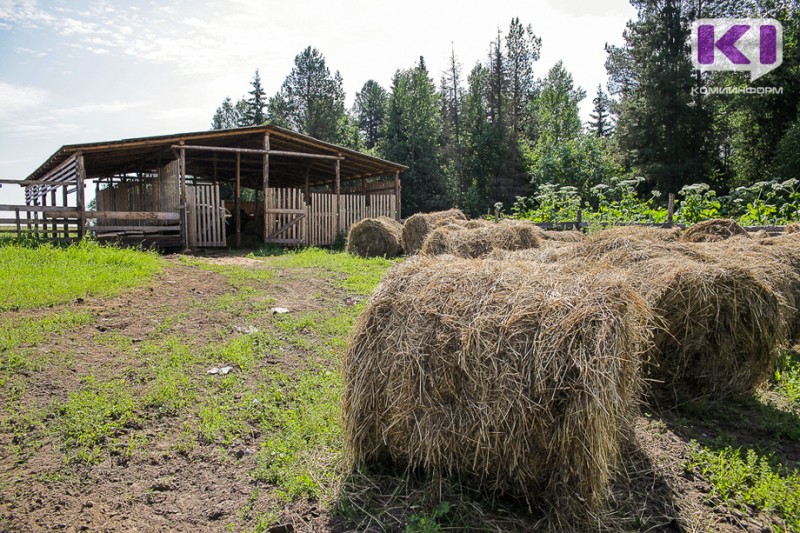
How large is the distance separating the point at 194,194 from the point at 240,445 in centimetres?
1279

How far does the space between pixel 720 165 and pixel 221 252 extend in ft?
94.9

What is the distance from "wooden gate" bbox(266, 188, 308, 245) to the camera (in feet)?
52.4

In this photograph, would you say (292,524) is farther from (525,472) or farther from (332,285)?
(332,285)

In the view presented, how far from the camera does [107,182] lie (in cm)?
2150

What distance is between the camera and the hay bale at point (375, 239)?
44.5 ft

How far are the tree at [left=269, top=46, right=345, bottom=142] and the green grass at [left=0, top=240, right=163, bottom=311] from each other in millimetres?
33986

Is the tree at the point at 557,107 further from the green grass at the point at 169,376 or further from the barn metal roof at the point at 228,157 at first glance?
the green grass at the point at 169,376

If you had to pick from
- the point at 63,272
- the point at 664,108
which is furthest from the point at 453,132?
the point at 63,272

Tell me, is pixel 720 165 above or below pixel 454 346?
above

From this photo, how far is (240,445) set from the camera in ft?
11.5

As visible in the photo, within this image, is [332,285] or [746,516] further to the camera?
[332,285]

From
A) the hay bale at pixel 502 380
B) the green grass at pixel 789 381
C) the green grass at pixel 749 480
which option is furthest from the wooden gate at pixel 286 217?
the green grass at pixel 749 480

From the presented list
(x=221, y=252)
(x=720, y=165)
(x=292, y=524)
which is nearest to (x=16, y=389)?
(x=292, y=524)

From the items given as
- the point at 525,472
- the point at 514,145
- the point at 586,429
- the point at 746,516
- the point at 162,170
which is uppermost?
the point at 514,145
